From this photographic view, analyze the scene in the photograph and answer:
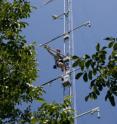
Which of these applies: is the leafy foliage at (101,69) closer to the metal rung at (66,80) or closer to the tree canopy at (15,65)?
the tree canopy at (15,65)

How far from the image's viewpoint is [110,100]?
4.73 metres

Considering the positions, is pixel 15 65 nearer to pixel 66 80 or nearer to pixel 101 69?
pixel 101 69

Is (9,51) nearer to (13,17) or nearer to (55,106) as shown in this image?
(13,17)

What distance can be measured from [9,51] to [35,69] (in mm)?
642

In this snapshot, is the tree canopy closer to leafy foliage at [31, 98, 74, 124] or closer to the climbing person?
leafy foliage at [31, 98, 74, 124]

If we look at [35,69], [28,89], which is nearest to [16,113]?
[28,89]

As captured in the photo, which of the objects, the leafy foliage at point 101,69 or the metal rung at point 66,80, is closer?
the leafy foliage at point 101,69

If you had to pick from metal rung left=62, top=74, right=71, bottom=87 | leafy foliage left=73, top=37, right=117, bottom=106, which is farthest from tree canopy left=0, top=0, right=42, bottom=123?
metal rung left=62, top=74, right=71, bottom=87

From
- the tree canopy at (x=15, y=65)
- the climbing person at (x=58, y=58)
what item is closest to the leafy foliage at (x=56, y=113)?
the tree canopy at (x=15, y=65)

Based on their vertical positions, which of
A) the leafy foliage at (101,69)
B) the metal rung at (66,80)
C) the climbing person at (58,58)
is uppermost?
the climbing person at (58,58)

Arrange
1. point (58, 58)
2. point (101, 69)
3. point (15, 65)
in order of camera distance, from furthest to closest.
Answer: point (58, 58)
point (15, 65)
point (101, 69)

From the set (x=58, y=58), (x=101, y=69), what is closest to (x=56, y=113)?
(x=101, y=69)

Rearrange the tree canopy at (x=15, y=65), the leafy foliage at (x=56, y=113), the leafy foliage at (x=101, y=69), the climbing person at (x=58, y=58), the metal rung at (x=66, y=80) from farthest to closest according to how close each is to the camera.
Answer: the climbing person at (x=58, y=58) < the metal rung at (x=66, y=80) < the tree canopy at (x=15, y=65) < the leafy foliage at (x=56, y=113) < the leafy foliage at (x=101, y=69)

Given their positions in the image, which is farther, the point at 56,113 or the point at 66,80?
the point at 66,80
